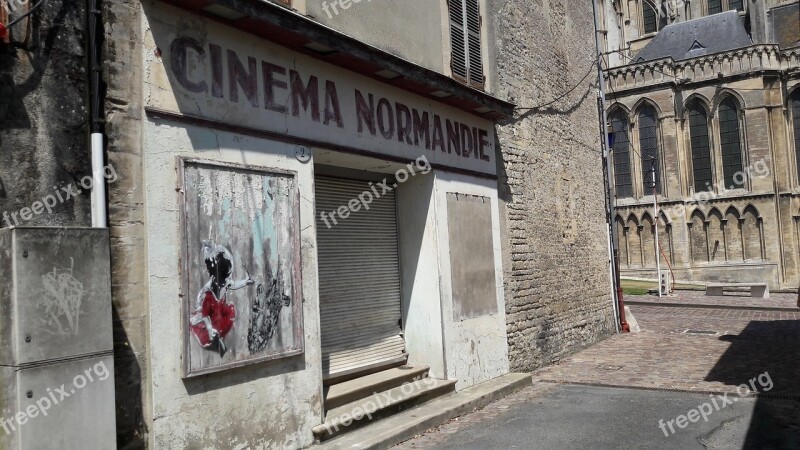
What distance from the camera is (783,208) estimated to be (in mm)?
32000

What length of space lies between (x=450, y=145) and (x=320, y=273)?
271 cm

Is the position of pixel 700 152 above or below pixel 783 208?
above

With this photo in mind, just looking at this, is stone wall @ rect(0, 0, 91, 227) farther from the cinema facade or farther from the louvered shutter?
the louvered shutter

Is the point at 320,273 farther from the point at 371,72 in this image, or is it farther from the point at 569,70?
the point at 569,70

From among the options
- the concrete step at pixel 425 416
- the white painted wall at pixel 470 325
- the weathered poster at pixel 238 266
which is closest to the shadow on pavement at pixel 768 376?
the concrete step at pixel 425 416

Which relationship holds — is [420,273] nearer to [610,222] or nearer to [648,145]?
[610,222]

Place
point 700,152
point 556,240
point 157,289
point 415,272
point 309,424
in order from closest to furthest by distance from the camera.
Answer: point 157,289 → point 309,424 → point 415,272 → point 556,240 → point 700,152

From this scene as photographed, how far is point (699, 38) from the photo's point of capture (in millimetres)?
36469

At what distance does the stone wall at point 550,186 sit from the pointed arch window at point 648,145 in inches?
864

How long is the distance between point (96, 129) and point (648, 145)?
3470cm

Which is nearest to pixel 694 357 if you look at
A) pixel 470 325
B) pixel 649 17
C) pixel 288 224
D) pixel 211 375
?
pixel 470 325

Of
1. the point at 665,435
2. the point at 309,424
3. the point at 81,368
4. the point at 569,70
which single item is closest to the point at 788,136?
the point at 569,70

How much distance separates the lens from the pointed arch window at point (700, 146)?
111ft

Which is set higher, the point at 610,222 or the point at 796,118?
the point at 796,118
